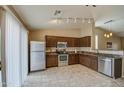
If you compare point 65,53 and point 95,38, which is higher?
point 95,38

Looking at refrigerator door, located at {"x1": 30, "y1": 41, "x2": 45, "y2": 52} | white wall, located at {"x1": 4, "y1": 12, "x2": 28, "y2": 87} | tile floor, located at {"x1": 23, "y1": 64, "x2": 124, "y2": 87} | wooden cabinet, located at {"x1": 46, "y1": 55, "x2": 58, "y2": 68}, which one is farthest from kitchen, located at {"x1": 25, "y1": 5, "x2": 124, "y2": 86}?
white wall, located at {"x1": 4, "y1": 12, "x2": 28, "y2": 87}

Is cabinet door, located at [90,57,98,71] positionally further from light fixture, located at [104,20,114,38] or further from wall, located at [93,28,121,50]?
light fixture, located at [104,20,114,38]

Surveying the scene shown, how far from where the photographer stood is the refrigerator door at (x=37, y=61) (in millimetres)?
→ 5824

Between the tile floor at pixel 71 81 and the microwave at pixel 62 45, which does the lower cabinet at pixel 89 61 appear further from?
the microwave at pixel 62 45

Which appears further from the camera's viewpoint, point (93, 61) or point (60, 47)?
point (60, 47)

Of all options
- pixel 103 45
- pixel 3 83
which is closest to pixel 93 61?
pixel 103 45

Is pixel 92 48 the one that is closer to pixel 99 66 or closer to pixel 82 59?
pixel 82 59

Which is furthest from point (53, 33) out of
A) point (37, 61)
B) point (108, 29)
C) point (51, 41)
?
point (108, 29)

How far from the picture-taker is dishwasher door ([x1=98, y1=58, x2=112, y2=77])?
4.73 metres

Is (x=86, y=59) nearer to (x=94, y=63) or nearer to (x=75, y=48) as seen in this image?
(x=94, y=63)

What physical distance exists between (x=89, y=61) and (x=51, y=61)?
83.8 inches

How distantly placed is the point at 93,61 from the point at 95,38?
139 cm
